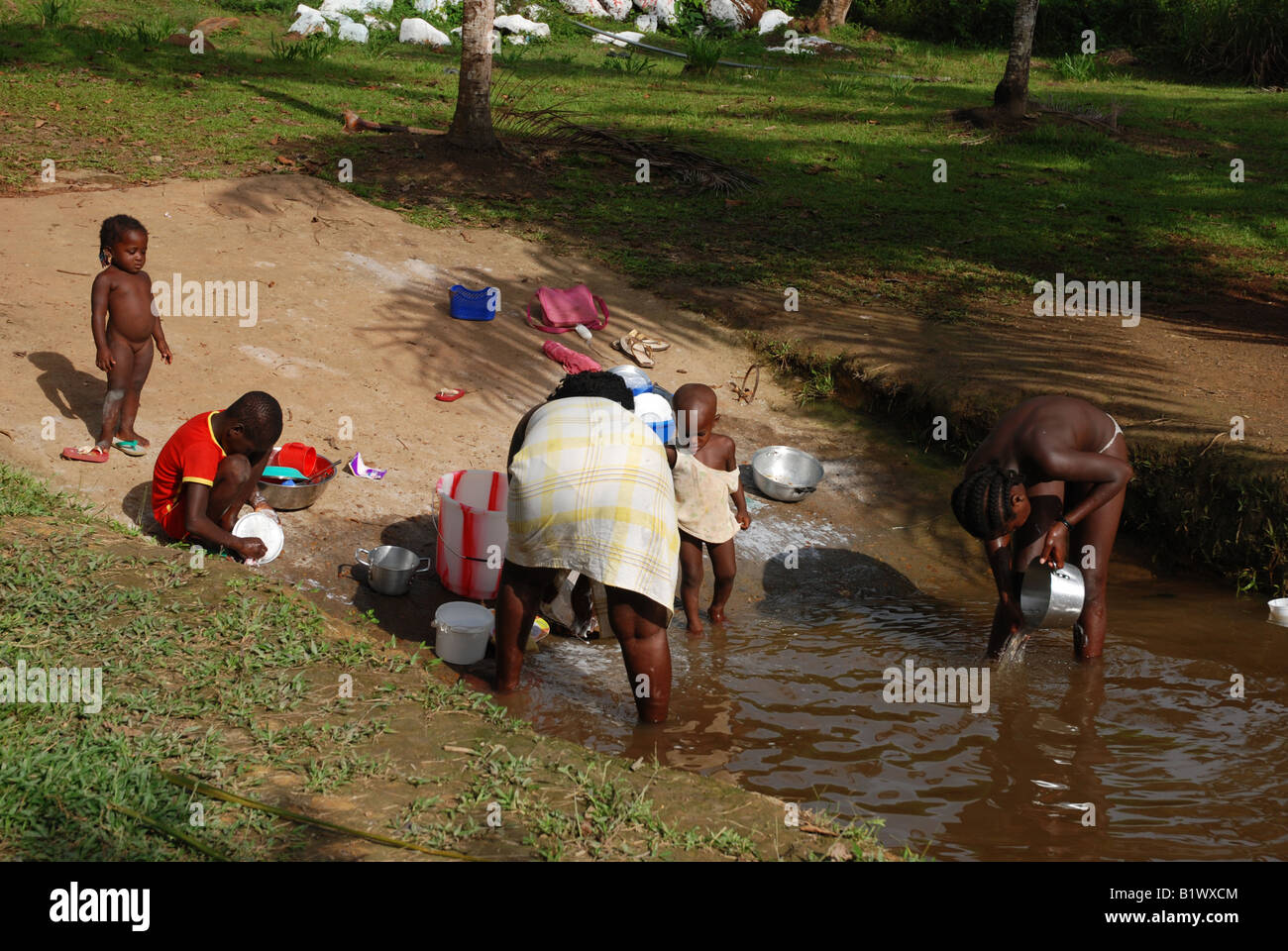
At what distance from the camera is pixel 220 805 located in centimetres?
346

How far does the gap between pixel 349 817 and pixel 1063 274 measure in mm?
8611

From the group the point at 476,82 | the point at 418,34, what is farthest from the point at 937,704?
the point at 418,34

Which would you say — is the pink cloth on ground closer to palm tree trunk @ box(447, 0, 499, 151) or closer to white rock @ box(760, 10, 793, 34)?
palm tree trunk @ box(447, 0, 499, 151)

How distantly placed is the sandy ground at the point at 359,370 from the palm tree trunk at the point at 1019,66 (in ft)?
26.7

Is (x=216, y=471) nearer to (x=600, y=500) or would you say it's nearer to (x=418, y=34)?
(x=600, y=500)

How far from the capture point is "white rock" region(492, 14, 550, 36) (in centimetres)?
1922

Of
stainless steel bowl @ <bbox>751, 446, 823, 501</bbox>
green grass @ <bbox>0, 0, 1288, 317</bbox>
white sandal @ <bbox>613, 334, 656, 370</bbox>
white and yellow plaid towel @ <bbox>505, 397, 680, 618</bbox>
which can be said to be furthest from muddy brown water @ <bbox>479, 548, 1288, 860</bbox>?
green grass @ <bbox>0, 0, 1288, 317</bbox>

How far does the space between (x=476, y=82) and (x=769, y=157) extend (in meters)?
3.73

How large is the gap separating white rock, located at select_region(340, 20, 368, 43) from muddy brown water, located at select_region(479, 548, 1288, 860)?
45.0ft

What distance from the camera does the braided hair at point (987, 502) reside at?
512 cm

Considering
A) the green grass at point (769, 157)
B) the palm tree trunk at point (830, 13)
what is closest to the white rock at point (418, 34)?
the green grass at point (769, 157)

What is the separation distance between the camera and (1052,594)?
5.54m

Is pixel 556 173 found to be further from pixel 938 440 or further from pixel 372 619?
pixel 372 619
